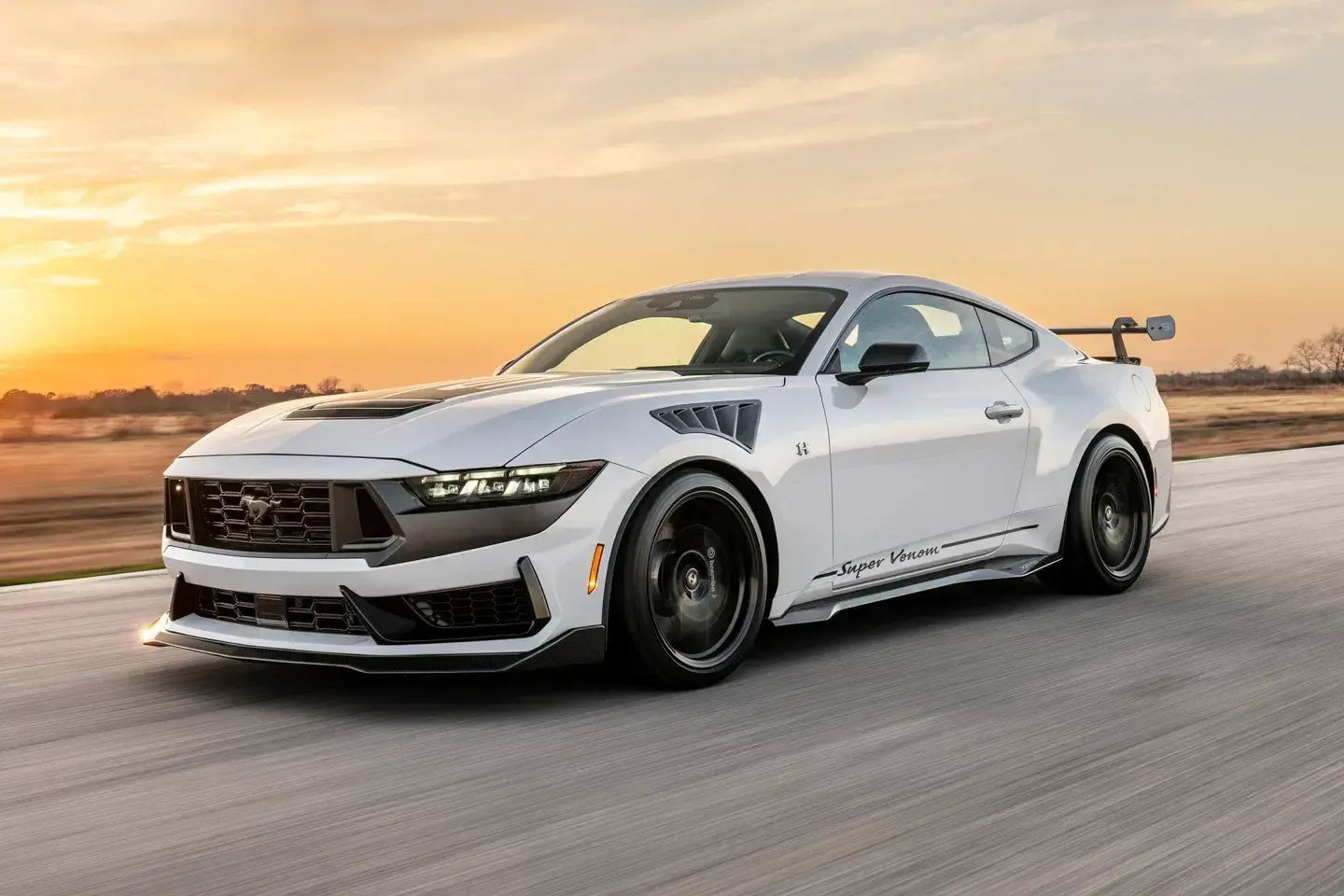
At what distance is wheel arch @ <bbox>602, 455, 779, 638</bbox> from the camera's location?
16.0ft

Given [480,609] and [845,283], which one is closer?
[480,609]

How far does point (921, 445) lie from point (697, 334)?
1.08 metres

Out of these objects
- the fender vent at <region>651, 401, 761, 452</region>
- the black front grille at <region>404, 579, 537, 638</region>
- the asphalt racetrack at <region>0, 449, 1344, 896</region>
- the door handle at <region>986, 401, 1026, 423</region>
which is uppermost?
the fender vent at <region>651, 401, 761, 452</region>

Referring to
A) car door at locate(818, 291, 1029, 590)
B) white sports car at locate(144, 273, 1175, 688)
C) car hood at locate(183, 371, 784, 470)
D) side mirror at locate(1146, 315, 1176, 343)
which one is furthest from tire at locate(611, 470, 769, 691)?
side mirror at locate(1146, 315, 1176, 343)

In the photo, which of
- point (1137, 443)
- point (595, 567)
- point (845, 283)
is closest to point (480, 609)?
point (595, 567)

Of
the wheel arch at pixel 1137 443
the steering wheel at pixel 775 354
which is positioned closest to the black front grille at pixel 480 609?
the steering wheel at pixel 775 354

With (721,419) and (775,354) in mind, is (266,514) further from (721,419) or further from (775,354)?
(775,354)

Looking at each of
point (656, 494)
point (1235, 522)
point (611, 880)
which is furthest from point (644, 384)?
point (1235, 522)

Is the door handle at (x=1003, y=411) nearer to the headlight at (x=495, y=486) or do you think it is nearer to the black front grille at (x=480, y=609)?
the headlight at (x=495, y=486)

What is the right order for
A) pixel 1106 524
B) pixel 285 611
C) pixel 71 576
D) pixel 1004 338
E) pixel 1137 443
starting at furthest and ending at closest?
pixel 71 576 → pixel 1137 443 → pixel 1106 524 → pixel 1004 338 → pixel 285 611

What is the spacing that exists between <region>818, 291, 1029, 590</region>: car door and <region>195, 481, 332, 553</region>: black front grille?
6.35ft

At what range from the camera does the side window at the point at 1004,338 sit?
22.5 feet

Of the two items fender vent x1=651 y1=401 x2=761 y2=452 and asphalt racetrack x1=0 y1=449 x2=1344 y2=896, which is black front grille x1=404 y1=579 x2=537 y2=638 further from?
fender vent x1=651 y1=401 x2=761 y2=452

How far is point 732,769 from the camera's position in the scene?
409 cm
